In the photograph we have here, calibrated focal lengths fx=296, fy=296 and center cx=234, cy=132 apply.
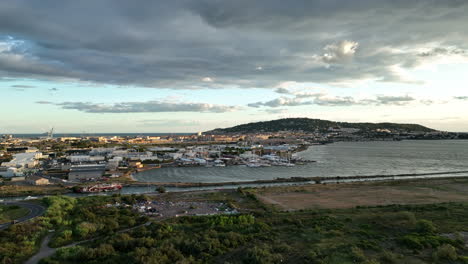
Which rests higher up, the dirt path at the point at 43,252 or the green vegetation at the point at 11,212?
the dirt path at the point at 43,252

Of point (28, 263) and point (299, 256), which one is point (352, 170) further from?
point (28, 263)

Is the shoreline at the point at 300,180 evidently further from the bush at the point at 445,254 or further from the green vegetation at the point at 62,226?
the bush at the point at 445,254

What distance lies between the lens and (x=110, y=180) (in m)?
29.2

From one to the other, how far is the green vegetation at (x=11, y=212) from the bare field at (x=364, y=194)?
13.5 m

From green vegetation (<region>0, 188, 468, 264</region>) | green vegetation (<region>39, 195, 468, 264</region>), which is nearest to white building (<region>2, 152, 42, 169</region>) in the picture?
green vegetation (<region>0, 188, 468, 264</region>)

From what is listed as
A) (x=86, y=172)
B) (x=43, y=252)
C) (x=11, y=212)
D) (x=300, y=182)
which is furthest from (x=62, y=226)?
(x=300, y=182)

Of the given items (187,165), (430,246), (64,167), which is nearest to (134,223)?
(430,246)

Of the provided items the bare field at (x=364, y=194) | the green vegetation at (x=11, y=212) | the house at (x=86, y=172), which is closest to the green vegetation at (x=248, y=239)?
the green vegetation at (x=11, y=212)

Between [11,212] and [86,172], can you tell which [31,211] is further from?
[86,172]

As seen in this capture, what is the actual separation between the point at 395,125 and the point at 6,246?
16821 centimetres

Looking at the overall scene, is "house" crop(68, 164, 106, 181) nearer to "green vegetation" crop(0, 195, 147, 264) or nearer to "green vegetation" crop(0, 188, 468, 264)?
"green vegetation" crop(0, 195, 147, 264)

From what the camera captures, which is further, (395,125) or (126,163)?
(395,125)

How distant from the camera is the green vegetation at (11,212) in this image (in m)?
13.6

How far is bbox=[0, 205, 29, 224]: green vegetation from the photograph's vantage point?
13619 millimetres
